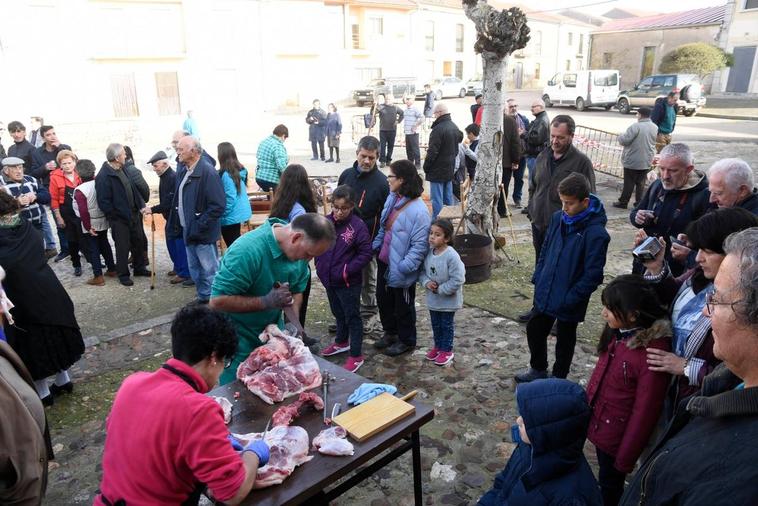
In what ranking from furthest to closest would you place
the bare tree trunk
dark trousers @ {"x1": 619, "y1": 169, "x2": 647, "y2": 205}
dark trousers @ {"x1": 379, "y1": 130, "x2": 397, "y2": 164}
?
1. dark trousers @ {"x1": 379, "y1": 130, "x2": 397, "y2": 164}
2. dark trousers @ {"x1": 619, "y1": 169, "x2": 647, "y2": 205}
3. the bare tree trunk

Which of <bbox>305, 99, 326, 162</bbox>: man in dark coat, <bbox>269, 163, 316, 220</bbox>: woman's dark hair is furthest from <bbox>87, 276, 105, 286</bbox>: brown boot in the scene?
<bbox>305, 99, 326, 162</bbox>: man in dark coat

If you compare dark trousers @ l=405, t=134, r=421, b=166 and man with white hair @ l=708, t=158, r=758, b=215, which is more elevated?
man with white hair @ l=708, t=158, r=758, b=215

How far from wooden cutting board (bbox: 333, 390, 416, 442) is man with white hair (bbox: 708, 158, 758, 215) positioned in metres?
2.74

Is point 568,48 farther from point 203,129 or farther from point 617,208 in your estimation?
point 617,208

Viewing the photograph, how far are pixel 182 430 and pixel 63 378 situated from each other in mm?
3702

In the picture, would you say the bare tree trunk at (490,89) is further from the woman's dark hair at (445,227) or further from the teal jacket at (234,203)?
the teal jacket at (234,203)

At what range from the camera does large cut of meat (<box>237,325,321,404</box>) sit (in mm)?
2998

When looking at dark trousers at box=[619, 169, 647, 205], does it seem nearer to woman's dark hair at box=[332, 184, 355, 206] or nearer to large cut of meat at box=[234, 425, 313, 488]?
woman's dark hair at box=[332, 184, 355, 206]

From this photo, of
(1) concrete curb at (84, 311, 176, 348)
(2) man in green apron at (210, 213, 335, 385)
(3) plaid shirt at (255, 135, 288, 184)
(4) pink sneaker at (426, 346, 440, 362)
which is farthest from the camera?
(3) plaid shirt at (255, 135, 288, 184)

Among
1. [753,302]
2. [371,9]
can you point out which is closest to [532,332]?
[753,302]

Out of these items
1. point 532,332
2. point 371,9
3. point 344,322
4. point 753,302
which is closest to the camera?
point 753,302

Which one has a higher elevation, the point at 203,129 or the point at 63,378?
the point at 203,129

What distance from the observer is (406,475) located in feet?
12.4

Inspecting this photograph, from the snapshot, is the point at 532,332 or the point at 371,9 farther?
the point at 371,9
